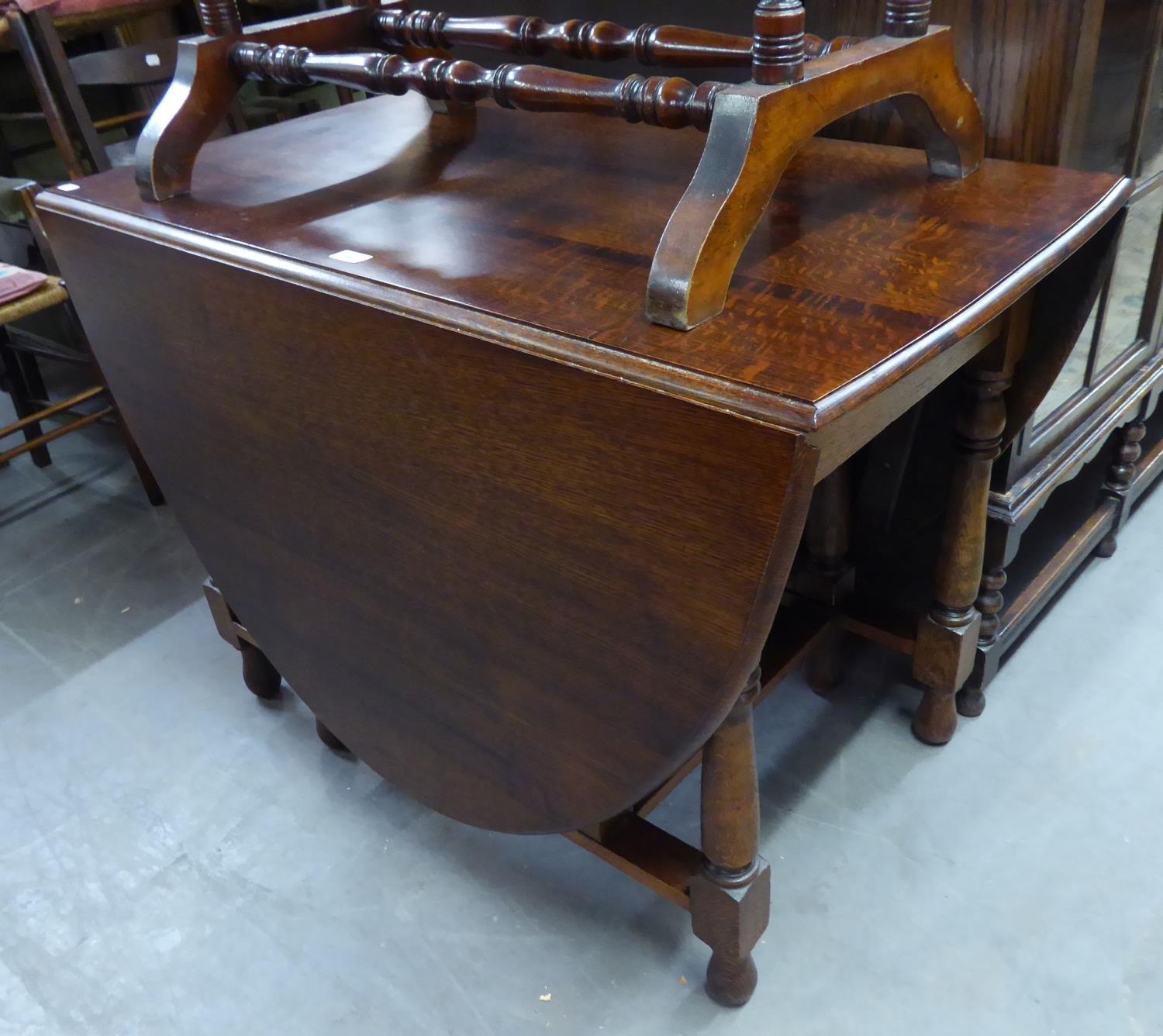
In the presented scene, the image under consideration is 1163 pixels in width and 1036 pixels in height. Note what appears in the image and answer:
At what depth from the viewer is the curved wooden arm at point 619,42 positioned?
3.08 ft

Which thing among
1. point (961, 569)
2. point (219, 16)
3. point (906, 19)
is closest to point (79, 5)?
point (219, 16)

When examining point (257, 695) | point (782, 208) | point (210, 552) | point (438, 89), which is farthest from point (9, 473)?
point (782, 208)

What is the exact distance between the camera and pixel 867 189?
3.15 ft

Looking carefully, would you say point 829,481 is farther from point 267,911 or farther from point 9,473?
point 9,473

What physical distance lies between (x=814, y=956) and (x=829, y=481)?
1.93 ft

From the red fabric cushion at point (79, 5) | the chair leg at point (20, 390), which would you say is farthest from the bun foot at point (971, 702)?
the red fabric cushion at point (79, 5)

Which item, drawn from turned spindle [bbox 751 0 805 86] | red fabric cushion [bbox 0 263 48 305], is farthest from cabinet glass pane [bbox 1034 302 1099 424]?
red fabric cushion [bbox 0 263 48 305]

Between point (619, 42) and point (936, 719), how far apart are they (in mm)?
964

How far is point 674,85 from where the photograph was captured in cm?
77

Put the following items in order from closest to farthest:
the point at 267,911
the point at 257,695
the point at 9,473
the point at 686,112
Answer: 1. the point at 686,112
2. the point at 267,911
3. the point at 257,695
4. the point at 9,473

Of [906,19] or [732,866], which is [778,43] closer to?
[906,19]

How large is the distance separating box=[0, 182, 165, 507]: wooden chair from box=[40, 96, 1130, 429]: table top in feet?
2.80

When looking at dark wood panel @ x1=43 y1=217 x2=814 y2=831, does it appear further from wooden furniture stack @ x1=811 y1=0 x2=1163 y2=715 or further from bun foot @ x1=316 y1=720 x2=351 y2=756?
wooden furniture stack @ x1=811 y1=0 x2=1163 y2=715

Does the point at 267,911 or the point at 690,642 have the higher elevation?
the point at 690,642
